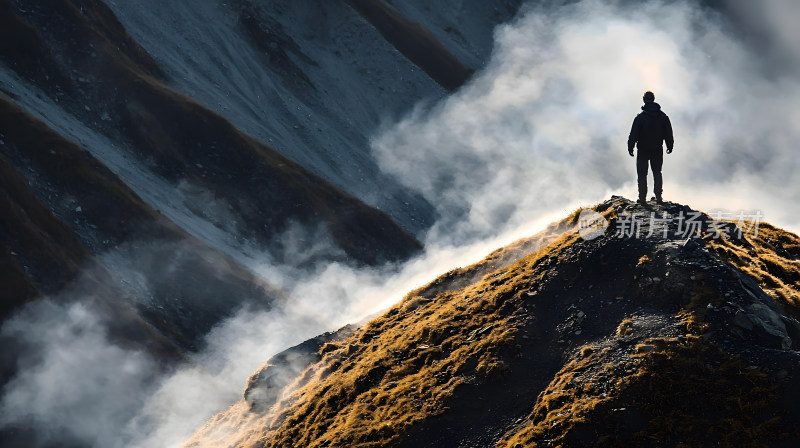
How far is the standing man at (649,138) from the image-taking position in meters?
19.8

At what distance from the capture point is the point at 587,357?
51.7 ft

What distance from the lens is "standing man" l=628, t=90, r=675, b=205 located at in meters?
19.8

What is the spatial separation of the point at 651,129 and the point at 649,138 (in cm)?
24

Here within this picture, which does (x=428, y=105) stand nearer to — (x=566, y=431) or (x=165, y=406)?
(x=165, y=406)

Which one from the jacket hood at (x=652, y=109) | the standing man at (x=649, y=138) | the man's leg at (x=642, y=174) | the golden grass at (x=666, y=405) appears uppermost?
the jacket hood at (x=652, y=109)

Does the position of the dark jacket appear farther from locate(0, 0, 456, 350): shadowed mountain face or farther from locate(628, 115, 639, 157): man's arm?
locate(0, 0, 456, 350): shadowed mountain face

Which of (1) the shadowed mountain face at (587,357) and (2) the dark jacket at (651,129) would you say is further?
(2) the dark jacket at (651,129)

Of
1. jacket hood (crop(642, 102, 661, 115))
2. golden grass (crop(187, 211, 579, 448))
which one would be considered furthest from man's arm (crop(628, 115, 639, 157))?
golden grass (crop(187, 211, 579, 448))

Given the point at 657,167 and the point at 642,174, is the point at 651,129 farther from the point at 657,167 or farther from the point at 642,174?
the point at 642,174

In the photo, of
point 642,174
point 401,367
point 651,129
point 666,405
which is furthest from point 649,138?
point 401,367

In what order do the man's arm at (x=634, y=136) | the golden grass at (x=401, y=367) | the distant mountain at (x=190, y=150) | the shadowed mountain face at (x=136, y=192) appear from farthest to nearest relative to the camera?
the distant mountain at (x=190, y=150)
the shadowed mountain face at (x=136, y=192)
the man's arm at (x=634, y=136)
the golden grass at (x=401, y=367)

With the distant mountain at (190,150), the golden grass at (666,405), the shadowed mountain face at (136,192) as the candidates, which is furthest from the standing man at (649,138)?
the shadowed mountain face at (136,192)

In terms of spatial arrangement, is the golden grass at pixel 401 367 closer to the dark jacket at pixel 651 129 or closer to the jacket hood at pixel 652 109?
the dark jacket at pixel 651 129

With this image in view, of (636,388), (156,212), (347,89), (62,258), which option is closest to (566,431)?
(636,388)
